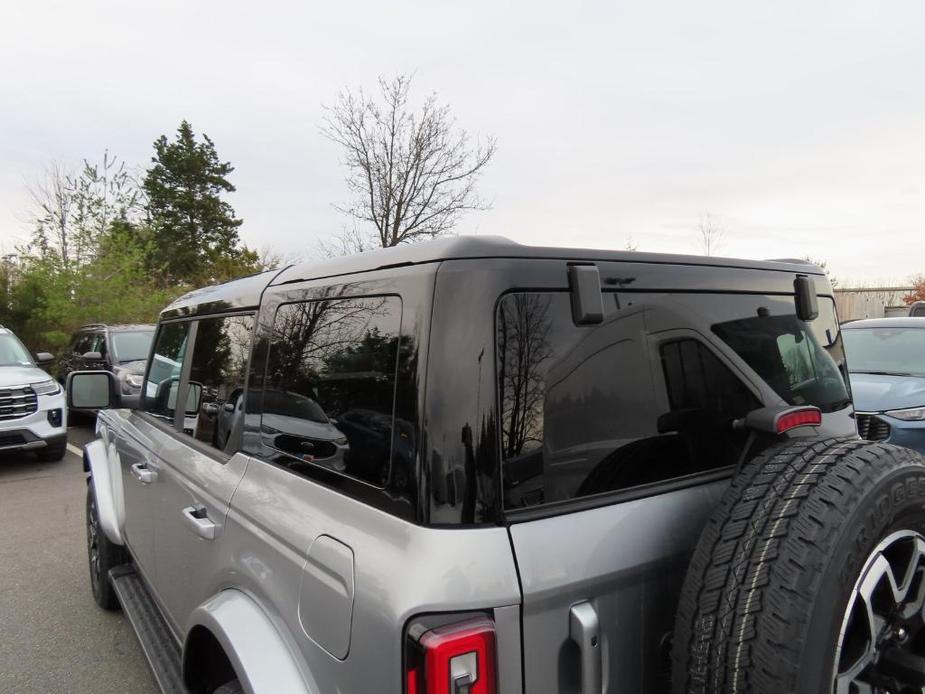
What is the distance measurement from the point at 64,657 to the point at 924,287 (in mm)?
28940

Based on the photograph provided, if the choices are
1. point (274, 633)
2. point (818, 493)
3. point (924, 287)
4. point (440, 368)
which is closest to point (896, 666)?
point (818, 493)

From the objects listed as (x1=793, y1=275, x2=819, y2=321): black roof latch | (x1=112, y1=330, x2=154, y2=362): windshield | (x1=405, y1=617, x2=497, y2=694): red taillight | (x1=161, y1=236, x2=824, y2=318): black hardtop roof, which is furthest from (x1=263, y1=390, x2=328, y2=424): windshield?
(x1=112, y1=330, x2=154, y2=362): windshield

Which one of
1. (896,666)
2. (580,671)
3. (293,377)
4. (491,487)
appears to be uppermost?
(293,377)

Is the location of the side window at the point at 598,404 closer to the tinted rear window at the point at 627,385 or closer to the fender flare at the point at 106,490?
the tinted rear window at the point at 627,385

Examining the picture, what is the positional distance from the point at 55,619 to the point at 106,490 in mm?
1019

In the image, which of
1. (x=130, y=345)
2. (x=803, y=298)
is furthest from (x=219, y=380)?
(x=130, y=345)

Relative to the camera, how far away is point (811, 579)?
120cm

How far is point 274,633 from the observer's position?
5.00ft

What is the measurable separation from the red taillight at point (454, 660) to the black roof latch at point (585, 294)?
0.68 meters

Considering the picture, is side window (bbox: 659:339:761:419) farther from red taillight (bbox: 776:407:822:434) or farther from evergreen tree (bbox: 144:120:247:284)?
evergreen tree (bbox: 144:120:247:284)

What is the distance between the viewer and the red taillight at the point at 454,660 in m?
1.10

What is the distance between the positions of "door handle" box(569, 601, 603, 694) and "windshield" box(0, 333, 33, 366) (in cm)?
957

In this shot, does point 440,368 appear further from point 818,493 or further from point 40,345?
point 40,345

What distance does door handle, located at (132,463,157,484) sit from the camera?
104 inches
